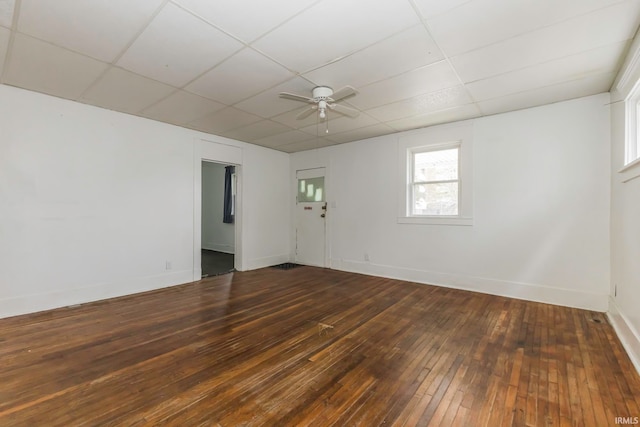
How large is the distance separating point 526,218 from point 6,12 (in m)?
5.53

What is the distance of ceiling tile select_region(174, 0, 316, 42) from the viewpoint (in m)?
1.88

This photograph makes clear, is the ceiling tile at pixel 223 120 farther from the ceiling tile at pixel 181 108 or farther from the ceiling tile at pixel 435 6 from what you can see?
the ceiling tile at pixel 435 6

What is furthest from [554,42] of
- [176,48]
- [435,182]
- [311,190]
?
[311,190]

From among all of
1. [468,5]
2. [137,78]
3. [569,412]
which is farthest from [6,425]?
[468,5]

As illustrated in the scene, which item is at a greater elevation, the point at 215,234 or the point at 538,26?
the point at 538,26

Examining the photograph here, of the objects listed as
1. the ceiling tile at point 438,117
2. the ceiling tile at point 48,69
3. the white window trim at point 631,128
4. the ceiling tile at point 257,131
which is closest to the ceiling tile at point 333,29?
the ceiling tile at point 48,69

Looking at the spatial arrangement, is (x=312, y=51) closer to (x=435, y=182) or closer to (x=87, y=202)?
(x=435, y=182)

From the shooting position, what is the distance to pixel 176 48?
2387 mm

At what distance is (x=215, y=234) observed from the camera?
322 inches

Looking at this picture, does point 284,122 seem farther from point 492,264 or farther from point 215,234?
point 215,234

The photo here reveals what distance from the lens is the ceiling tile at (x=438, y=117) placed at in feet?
12.5

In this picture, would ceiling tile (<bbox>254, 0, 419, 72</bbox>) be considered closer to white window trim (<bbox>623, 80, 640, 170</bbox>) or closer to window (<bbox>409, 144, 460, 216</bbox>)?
white window trim (<bbox>623, 80, 640, 170</bbox>)

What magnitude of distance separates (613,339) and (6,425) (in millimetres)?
4570

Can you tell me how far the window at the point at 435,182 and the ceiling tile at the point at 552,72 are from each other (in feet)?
4.21
